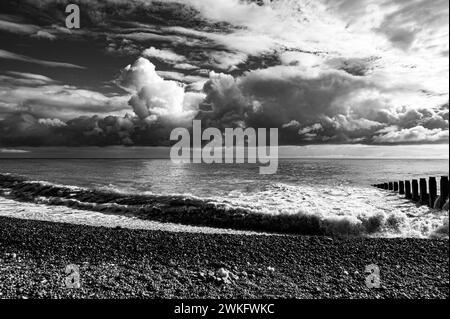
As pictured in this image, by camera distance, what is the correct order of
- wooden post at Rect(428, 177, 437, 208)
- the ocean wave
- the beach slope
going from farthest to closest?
1. wooden post at Rect(428, 177, 437, 208)
2. the ocean wave
3. the beach slope

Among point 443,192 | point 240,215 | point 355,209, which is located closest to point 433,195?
point 443,192

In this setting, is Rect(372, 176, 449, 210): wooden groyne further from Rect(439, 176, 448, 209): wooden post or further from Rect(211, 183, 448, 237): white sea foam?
Rect(211, 183, 448, 237): white sea foam

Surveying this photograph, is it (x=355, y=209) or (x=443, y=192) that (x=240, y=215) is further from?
(x=443, y=192)

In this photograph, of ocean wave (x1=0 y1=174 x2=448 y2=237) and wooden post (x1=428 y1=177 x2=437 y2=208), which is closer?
ocean wave (x1=0 y1=174 x2=448 y2=237)

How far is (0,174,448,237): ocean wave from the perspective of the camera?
42.4 feet

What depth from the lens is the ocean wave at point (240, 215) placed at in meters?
12.9

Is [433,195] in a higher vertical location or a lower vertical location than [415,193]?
higher

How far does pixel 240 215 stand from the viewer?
558 inches

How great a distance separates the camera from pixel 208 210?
15.1 m

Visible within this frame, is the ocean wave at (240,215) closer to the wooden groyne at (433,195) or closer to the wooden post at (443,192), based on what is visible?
the wooden post at (443,192)

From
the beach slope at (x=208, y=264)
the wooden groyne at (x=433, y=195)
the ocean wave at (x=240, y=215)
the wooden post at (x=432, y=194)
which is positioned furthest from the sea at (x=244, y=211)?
the beach slope at (x=208, y=264)

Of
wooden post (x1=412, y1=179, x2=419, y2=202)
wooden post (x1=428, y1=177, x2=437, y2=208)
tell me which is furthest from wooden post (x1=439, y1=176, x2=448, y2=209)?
wooden post (x1=412, y1=179, x2=419, y2=202)

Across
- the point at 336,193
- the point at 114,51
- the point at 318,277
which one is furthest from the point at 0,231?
the point at 336,193

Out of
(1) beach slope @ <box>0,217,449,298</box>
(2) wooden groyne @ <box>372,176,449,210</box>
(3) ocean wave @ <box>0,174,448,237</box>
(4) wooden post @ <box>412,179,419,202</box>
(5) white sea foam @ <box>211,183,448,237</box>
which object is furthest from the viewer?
(4) wooden post @ <box>412,179,419,202</box>
